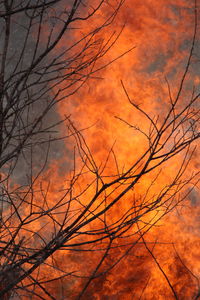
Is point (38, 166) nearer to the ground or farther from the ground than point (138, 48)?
nearer to the ground

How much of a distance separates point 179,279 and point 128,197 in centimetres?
193

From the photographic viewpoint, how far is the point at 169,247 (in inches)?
348

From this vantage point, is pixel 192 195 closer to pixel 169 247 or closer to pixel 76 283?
pixel 169 247

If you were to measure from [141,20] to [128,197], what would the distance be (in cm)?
391

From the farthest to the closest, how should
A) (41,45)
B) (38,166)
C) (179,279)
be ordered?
(41,45), (38,166), (179,279)

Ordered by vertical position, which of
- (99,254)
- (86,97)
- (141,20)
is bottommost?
(99,254)

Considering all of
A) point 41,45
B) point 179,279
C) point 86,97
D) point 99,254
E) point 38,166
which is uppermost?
point 41,45

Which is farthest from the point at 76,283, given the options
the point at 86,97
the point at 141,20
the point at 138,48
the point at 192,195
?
the point at 141,20

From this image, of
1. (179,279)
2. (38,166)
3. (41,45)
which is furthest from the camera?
(41,45)

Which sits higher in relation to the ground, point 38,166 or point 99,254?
point 38,166

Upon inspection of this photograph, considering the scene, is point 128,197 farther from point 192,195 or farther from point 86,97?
point 86,97

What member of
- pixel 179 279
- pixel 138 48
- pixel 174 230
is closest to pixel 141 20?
pixel 138 48

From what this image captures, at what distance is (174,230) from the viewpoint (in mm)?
8852

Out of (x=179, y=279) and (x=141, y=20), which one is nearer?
(x=179, y=279)
